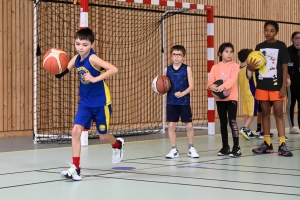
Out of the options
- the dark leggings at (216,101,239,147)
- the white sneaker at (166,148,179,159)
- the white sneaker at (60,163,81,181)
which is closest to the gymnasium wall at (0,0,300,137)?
the white sneaker at (166,148,179,159)

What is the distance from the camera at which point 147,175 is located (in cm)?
609

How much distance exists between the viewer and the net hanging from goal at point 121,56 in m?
11.0

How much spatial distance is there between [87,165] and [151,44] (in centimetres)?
Answer: 644

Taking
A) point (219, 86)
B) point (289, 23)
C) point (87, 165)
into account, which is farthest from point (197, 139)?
point (289, 23)

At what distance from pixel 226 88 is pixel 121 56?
5232 millimetres

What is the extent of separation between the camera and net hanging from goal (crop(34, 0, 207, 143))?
36.2 feet

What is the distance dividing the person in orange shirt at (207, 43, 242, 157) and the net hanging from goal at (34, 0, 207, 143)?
332 cm

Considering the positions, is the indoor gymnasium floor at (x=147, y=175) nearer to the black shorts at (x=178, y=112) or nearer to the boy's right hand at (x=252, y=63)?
the black shorts at (x=178, y=112)

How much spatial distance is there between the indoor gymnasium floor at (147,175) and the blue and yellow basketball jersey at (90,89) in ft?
2.60

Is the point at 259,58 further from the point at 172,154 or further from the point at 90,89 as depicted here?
the point at 90,89

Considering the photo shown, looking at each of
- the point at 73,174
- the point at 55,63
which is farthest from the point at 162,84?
the point at 73,174

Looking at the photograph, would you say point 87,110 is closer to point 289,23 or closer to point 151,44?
point 151,44

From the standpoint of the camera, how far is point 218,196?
4.84 meters

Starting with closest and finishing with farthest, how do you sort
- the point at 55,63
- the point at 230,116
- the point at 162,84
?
1. the point at 55,63
2. the point at 162,84
3. the point at 230,116
